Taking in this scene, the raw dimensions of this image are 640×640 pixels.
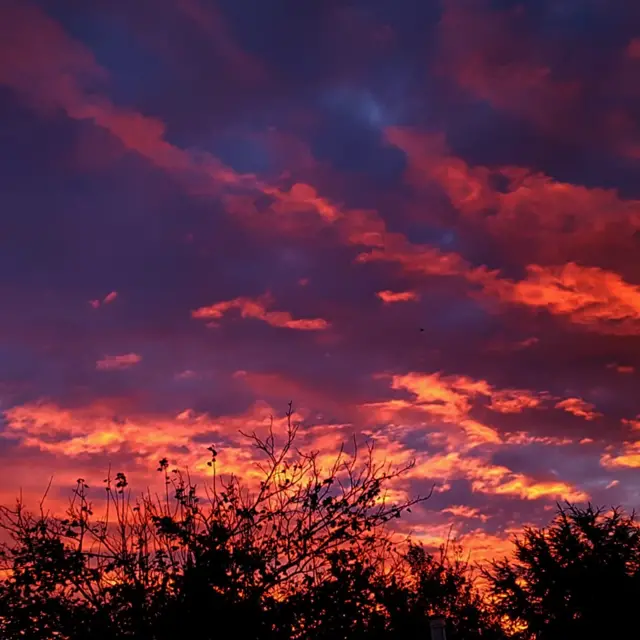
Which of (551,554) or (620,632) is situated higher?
(551,554)

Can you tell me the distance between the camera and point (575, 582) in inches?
1607

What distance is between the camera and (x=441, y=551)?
1884 inches

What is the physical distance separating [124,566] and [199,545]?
6.60ft

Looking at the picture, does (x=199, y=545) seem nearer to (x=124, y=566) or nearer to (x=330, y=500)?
(x=124, y=566)

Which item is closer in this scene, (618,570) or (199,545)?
(199,545)

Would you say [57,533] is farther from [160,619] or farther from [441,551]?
[441,551]

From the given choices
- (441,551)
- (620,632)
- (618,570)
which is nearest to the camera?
(620,632)

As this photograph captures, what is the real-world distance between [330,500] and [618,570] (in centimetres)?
2512

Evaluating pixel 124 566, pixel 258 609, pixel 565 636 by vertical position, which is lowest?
A: pixel 565 636

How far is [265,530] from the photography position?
68.5 feet

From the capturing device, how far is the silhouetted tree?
38.3m

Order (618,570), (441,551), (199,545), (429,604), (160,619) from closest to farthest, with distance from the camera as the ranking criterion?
(160,619) → (199,545) → (618,570) → (429,604) → (441,551)

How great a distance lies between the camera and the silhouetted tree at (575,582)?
3828 cm

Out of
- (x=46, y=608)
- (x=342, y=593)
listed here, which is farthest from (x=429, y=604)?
(x=46, y=608)
